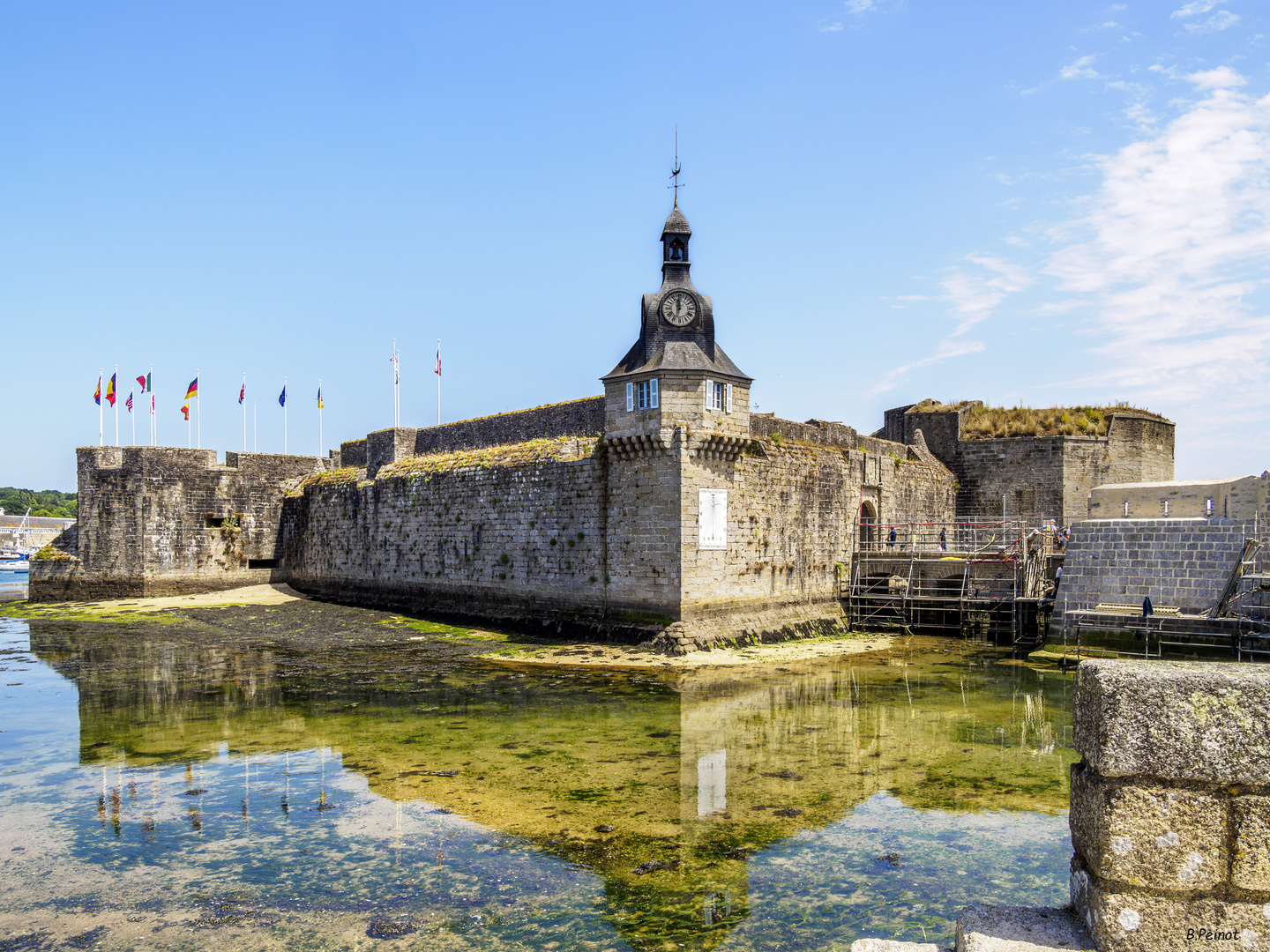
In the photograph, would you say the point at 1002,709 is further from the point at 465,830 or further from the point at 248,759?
the point at 248,759

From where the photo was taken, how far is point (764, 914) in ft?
19.7

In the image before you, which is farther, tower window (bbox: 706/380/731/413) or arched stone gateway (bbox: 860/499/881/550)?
arched stone gateway (bbox: 860/499/881/550)

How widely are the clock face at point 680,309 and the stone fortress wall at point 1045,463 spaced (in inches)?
573

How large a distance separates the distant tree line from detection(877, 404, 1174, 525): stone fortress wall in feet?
296

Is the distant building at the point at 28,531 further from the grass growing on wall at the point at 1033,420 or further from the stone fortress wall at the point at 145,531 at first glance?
the grass growing on wall at the point at 1033,420

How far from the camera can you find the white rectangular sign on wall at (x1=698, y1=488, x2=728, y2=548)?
17797 millimetres

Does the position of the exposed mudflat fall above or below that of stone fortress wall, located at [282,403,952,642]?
below

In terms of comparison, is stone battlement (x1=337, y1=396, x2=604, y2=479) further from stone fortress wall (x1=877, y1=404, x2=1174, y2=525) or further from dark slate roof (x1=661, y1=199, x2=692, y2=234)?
stone fortress wall (x1=877, y1=404, x2=1174, y2=525)

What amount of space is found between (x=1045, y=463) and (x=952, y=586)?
8.09 metres

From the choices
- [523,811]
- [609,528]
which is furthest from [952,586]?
[523,811]

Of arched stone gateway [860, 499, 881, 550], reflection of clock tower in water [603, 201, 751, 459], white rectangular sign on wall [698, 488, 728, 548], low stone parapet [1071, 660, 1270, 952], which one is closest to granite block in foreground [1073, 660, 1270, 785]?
low stone parapet [1071, 660, 1270, 952]

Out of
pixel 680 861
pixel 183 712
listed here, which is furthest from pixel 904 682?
pixel 183 712

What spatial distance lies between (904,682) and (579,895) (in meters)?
10.0

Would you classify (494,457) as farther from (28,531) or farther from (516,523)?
(28,531)
